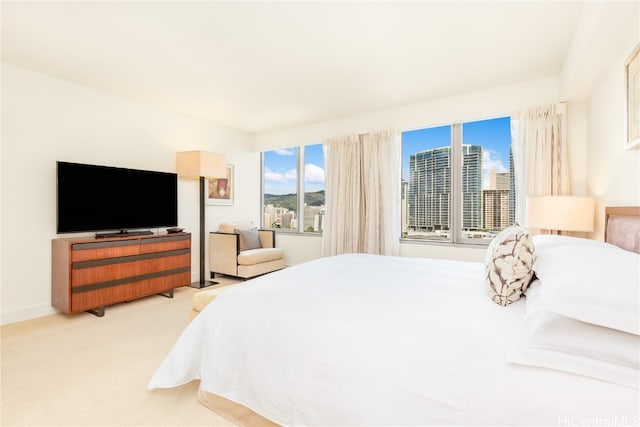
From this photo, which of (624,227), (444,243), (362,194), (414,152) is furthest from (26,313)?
(624,227)

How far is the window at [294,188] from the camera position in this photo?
537cm

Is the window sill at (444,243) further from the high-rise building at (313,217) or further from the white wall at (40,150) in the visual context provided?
→ the white wall at (40,150)

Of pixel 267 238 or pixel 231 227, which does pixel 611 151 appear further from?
pixel 231 227

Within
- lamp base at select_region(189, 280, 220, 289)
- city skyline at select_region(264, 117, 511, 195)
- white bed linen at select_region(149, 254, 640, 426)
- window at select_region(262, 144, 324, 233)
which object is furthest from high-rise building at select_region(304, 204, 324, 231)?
white bed linen at select_region(149, 254, 640, 426)

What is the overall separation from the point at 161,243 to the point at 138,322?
1.06m

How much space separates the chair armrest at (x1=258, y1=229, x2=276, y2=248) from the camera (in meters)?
5.07

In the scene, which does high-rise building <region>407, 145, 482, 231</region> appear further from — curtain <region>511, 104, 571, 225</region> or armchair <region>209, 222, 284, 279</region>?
armchair <region>209, 222, 284, 279</region>

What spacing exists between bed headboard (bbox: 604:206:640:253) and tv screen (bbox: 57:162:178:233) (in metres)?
4.56

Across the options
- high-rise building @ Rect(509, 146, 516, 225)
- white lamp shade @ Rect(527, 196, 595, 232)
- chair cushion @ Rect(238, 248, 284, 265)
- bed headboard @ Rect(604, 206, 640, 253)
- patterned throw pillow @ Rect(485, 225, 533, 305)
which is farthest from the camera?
chair cushion @ Rect(238, 248, 284, 265)

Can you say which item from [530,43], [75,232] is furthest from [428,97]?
[75,232]

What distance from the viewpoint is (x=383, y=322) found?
1250 mm

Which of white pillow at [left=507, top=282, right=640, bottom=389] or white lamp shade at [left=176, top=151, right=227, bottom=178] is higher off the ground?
white lamp shade at [left=176, top=151, right=227, bottom=178]

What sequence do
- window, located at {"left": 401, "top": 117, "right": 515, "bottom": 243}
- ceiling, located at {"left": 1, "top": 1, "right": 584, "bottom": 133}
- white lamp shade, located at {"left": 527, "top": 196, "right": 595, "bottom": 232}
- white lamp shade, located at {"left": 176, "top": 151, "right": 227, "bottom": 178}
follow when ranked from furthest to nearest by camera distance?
white lamp shade, located at {"left": 176, "top": 151, "right": 227, "bottom": 178}
window, located at {"left": 401, "top": 117, "right": 515, "bottom": 243}
white lamp shade, located at {"left": 527, "top": 196, "right": 595, "bottom": 232}
ceiling, located at {"left": 1, "top": 1, "right": 584, "bottom": 133}

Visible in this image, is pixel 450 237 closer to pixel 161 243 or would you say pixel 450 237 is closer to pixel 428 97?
pixel 428 97
